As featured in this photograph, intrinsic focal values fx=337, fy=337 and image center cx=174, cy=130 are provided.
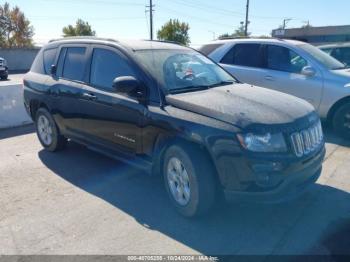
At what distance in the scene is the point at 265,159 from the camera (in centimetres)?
298

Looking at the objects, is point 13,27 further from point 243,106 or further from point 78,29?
point 243,106

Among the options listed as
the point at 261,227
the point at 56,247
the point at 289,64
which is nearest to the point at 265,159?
the point at 261,227

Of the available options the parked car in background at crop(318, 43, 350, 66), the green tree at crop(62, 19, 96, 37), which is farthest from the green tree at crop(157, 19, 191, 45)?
the parked car in background at crop(318, 43, 350, 66)

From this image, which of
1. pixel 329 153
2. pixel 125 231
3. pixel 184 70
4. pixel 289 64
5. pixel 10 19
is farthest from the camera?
pixel 10 19

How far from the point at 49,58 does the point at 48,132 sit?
1229mm

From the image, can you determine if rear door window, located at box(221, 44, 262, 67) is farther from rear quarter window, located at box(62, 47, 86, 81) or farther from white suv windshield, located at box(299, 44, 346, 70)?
rear quarter window, located at box(62, 47, 86, 81)

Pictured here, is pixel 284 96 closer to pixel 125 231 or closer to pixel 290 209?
pixel 290 209

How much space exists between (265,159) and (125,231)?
60.0 inches

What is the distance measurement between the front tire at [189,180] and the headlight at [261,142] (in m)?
0.45

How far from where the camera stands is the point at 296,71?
6699 millimetres

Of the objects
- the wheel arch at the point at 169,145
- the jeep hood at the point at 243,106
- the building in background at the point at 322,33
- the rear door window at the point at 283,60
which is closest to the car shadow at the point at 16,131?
the wheel arch at the point at 169,145

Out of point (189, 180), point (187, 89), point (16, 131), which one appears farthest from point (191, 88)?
point (16, 131)

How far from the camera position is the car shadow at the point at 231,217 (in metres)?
3.07

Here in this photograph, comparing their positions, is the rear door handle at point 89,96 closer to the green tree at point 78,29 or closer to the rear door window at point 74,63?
the rear door window at point 74,63
